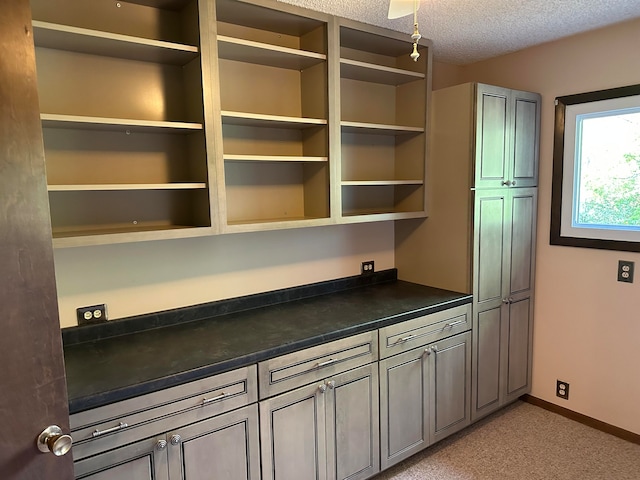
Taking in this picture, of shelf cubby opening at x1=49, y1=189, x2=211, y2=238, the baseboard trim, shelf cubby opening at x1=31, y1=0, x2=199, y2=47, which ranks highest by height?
shelf cubby opening at x1=31, y1=0, x2=199, y2=47

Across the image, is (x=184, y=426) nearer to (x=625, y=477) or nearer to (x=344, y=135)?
(x=344, y=135)

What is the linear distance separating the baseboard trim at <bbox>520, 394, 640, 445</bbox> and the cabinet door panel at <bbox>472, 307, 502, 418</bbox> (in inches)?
16.4

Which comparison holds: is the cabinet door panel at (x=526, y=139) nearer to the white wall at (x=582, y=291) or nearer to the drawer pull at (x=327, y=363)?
the white wall at (x=582, y=291)

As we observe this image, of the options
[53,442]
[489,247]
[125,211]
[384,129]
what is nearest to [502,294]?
[489,247]

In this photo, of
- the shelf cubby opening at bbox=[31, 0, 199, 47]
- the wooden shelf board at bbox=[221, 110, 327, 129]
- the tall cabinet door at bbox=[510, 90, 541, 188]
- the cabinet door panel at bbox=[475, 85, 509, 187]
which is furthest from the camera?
the tall cabinet door at bbox=[510, 90, 541, 188]

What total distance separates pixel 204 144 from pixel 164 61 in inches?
18.4

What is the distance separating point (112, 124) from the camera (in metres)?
1.78

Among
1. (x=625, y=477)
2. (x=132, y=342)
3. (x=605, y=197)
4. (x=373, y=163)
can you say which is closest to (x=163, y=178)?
(x=132, y=342)

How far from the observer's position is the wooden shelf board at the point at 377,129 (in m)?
2.45

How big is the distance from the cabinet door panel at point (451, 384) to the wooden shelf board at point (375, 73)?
1635mm

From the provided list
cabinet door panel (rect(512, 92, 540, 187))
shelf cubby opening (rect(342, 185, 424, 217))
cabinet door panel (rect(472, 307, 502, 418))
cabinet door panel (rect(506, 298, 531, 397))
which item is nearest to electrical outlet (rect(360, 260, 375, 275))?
shelf cubby opening (rect(342, 185, 424, 217))

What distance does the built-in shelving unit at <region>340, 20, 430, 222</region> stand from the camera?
8.80 ft

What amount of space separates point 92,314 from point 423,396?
178 centimetres

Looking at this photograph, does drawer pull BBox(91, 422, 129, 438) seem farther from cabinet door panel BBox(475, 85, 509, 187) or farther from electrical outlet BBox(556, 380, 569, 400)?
electrical outlet BBox(556, 380, 569, 400)
